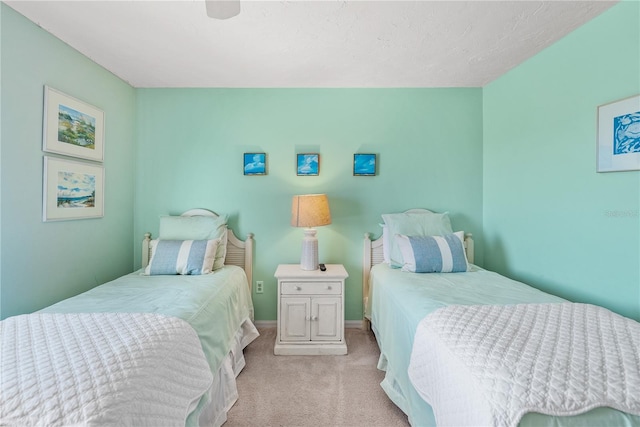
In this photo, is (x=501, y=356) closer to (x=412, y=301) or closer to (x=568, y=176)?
(x=412, y=301)

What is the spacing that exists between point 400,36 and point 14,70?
8.00ft

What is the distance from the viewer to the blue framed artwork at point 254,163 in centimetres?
263

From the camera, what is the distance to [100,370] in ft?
2.98

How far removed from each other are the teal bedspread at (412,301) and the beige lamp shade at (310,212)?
705 millimetres

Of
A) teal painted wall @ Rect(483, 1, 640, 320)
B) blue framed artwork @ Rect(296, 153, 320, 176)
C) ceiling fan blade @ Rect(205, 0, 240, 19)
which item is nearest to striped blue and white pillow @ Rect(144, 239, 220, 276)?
blue framed artwork @ Rect(296, 153, 320, 176)

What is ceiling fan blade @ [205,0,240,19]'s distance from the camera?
1.12 meters

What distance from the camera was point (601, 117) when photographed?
1.66m

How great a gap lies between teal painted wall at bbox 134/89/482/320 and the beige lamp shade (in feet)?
1.12

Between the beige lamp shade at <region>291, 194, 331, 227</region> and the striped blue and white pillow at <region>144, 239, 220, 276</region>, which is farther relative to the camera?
the beige lamp shade at <region>291, 194, 331, 227</region>

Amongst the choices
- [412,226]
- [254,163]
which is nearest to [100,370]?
[254,163]

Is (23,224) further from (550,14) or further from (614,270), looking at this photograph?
(614,270)

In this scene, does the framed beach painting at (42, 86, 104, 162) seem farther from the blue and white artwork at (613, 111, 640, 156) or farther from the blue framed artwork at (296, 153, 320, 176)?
the blue and white artwork at (613, 111, 640, 156)

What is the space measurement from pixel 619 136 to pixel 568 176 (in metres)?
0.37

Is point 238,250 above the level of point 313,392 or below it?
above
